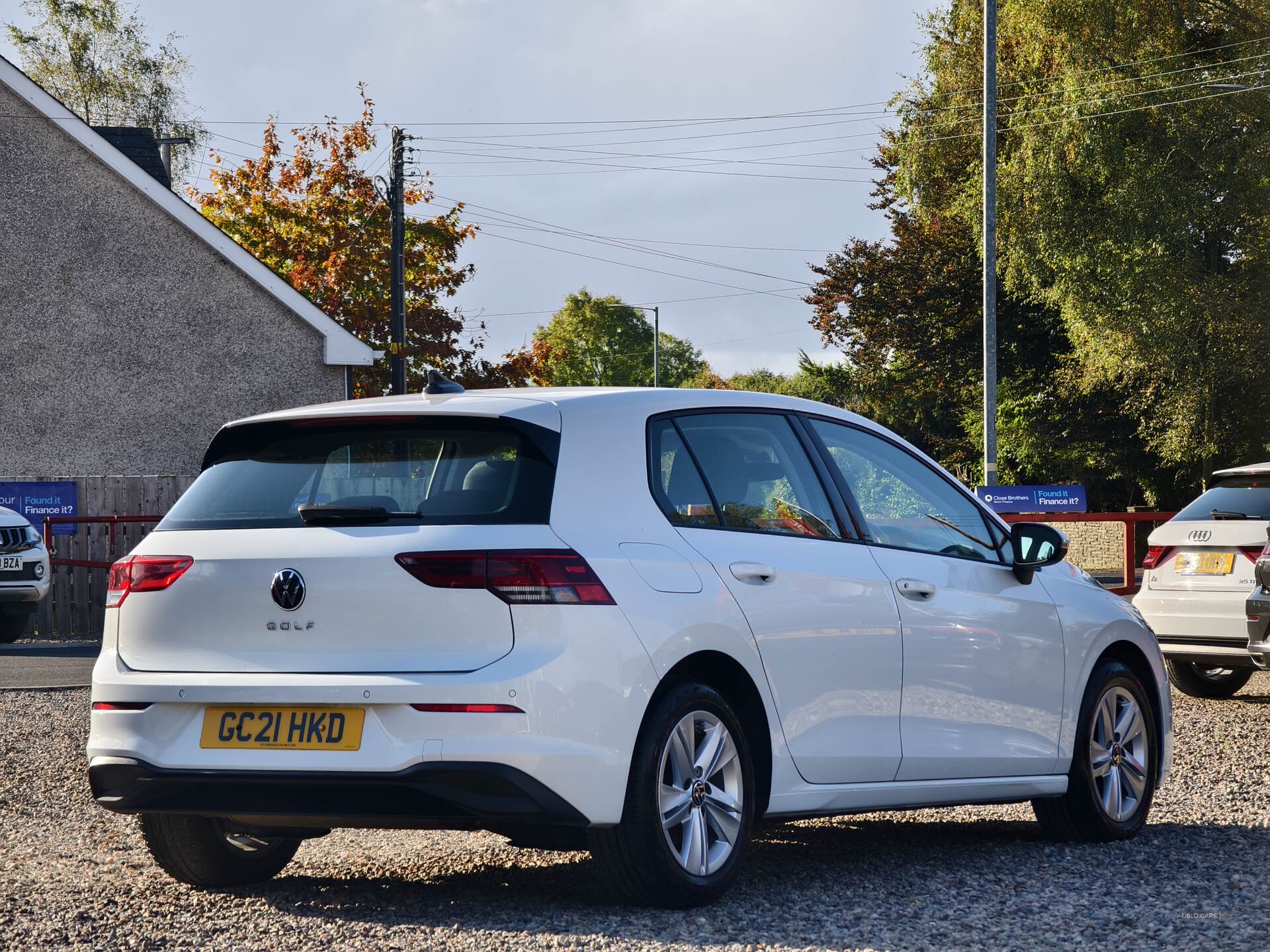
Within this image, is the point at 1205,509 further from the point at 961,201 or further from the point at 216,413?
the point at 961,201

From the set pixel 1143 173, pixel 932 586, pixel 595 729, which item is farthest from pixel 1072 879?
pixel 1143 173

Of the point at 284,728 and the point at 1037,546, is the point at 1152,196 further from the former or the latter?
the point at 284,728

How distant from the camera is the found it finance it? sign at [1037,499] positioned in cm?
2316

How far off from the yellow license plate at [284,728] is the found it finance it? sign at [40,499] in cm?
1719

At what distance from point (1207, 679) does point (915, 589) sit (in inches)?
289

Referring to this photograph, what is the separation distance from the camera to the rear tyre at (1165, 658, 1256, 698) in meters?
13.0

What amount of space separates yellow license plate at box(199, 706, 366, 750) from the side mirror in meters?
3.03

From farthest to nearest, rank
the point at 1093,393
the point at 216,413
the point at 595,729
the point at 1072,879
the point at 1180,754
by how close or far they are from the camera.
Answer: the point at 1093,393 < the point at 216,413 < the point at 1180,754 < the point at 1072,879 < the point at 595,729

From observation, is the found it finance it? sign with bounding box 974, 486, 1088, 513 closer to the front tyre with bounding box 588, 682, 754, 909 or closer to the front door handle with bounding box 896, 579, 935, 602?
the front door handle with bounding box 896, 579, 935, 602

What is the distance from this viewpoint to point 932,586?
22.1 feet

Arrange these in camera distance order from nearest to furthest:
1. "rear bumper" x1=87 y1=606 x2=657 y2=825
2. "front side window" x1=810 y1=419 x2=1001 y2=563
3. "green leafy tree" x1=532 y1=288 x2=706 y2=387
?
"rear bumper" x1=87 y1=606 x2=657 y2=825
"front side window" x1=810 y1=419 x2=1001 y2=563
"green leafy tree" x1=532 y1=288 x2=706 y2=387

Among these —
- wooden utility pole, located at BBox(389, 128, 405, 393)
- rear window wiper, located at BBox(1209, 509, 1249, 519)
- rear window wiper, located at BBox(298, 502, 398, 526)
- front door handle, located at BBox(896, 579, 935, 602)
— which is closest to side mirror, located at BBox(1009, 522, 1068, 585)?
front door handle, located at BBox(896, 579, 935, 602)

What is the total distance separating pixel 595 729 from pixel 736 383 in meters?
117

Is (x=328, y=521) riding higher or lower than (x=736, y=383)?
lower
